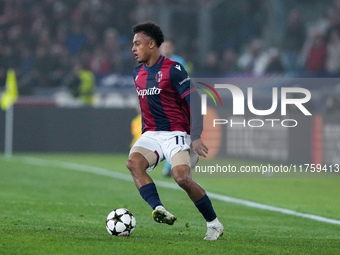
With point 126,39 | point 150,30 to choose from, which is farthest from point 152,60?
point 126,39

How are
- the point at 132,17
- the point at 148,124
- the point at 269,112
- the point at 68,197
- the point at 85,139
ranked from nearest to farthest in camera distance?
the point at 148,124 → the point at 68,197 → the point at 269,112 → the point at 85,139 → the point at 132,17

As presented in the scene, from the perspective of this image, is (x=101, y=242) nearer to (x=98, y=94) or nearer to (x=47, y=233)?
(x=47, y=233)

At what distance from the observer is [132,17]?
81.9ft

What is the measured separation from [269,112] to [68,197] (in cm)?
731

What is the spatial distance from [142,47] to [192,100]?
26.2 inches

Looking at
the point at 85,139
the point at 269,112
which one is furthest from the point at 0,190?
the point at 85,139

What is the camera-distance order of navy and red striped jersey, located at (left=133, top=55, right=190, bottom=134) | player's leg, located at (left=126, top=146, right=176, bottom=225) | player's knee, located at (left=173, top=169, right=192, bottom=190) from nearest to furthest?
player's knee, located at (left=173, top=169, right=192, bottom=190), player's leg, located at (left=126, top=146, right=176, bottom=225), navy and red striped jersey, located at (left=133, top=55, right=190, bottom=134)

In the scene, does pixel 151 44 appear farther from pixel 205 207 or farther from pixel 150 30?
pixel 205 207

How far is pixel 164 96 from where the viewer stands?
7.02m

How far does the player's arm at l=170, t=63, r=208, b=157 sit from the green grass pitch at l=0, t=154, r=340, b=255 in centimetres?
78

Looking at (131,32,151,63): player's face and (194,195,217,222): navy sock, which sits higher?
(131,32,151,63): player's face

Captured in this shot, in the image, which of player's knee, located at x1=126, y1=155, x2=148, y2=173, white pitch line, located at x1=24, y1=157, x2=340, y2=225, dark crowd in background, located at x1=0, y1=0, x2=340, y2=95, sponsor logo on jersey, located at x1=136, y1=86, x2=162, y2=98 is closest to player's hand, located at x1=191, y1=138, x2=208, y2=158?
player's knee, located at x1=126, y1=155, x2=148, y2=173

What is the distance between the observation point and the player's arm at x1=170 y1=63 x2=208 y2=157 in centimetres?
670

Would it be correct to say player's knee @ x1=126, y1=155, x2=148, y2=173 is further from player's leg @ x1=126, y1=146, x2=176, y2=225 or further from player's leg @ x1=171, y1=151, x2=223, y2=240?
player's leg @ x1=171, y1=151, x2=223, y2=240
